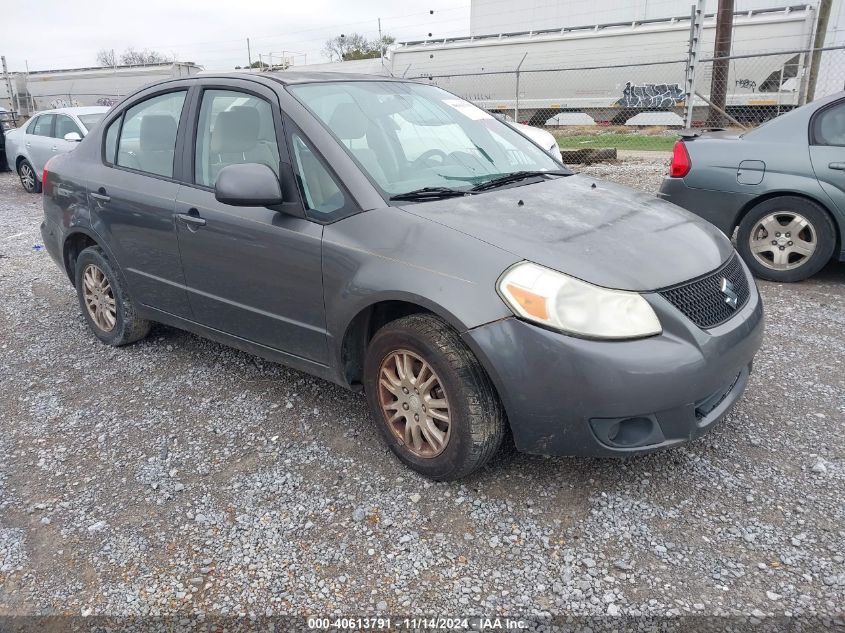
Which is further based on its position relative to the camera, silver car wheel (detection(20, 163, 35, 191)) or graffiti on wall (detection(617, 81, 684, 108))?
graffiti on wall (detection(617, 81, 684, 108))

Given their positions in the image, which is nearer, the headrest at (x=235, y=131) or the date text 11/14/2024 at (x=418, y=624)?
the date text 11/14/2024 at (x=418, y=624)

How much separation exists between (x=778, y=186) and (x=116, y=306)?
5.04m

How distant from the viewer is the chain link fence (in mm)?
16859

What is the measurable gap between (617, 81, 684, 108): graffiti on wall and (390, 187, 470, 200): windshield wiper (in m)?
18.8

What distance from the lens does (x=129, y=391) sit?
397 centimetres

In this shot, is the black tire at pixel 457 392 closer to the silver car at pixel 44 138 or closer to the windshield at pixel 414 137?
the windshield at pixel 414 137

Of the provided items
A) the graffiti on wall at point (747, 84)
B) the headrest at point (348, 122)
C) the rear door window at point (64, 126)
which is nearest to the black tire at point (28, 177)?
the rear door window at point (64, 126)

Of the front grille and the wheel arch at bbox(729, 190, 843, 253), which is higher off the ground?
the front grille

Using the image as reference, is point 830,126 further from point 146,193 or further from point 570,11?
point 570,11

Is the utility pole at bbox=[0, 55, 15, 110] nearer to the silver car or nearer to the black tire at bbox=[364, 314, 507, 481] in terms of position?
the silver car

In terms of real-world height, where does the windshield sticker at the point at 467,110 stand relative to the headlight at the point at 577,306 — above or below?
above

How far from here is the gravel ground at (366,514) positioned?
2312 millimetres

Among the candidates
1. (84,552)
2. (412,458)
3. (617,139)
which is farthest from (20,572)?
(617,139)

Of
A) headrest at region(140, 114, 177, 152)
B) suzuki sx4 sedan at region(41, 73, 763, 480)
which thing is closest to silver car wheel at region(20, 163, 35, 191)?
suzuki sx4 sedan at region(41, 73, 763, 480)
